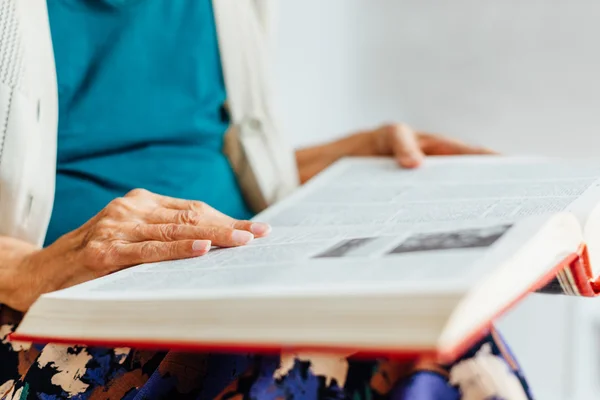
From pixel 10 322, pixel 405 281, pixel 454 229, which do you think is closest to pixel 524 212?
pixel 454 229

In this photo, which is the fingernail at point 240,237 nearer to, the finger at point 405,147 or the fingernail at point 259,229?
the fingernail at point 259,229

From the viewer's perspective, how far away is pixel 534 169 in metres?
0.65

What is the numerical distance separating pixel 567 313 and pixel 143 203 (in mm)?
803

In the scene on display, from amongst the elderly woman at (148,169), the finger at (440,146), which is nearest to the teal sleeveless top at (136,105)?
the elderly woman at (148,169)

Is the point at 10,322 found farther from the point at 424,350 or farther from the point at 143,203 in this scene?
the point at 424,350

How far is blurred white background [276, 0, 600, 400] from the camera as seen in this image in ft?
3.52

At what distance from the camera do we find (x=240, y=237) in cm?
49

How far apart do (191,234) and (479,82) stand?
78cm

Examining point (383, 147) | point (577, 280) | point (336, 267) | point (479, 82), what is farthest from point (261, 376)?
point (479, 82)

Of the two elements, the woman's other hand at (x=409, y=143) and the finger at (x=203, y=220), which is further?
the woman's other hand at (x=409, y=143)

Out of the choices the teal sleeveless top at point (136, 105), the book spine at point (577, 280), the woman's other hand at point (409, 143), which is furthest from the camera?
the woman's other hand at point (409, 143)

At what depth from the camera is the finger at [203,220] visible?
509mm

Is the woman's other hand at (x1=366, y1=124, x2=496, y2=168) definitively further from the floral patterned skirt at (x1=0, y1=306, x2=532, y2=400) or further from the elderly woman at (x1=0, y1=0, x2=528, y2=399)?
the floral patterned skirt at (x1=0, y1=306, x2=532, y2=400)

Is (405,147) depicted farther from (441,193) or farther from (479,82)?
(479,82)
